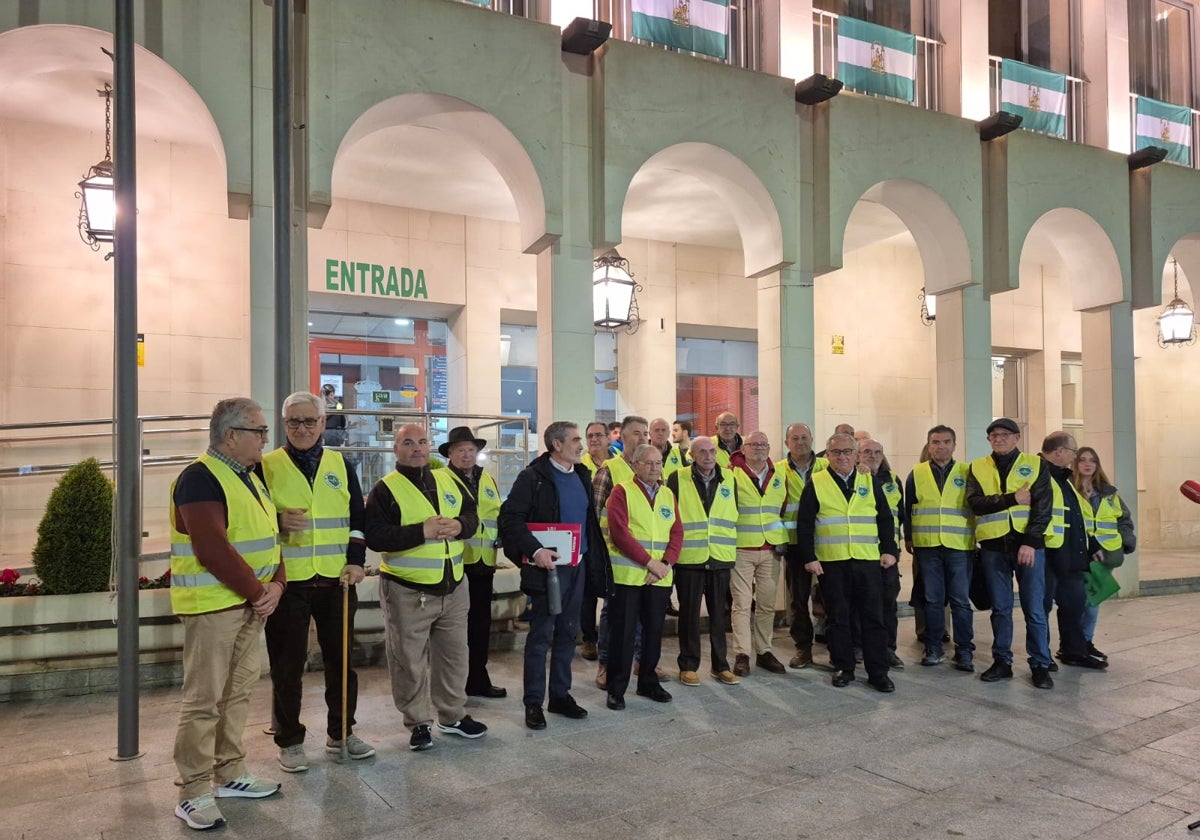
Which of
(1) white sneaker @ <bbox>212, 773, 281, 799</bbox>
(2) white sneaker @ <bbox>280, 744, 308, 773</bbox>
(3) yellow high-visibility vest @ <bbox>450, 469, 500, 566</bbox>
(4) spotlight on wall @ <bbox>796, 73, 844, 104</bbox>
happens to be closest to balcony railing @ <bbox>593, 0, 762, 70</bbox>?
(4) spotlight on wall @ <bbox>796, 73, 844, 104</bbox>

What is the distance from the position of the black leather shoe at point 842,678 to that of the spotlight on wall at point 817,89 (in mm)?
6119

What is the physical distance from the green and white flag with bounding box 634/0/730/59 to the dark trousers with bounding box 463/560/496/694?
6.03m

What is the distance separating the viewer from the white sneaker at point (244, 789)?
4.21 metres

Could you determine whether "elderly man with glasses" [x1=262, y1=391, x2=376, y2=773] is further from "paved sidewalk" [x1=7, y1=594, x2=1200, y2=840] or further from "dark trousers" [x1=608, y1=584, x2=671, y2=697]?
"dark trousers" [x1=608, y1=584, x2=671, y2=697]

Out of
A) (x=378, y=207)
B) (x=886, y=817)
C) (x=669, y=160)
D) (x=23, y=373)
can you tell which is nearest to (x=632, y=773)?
(x=886, y=817)

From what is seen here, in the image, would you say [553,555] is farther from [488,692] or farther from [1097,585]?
[1097,585]

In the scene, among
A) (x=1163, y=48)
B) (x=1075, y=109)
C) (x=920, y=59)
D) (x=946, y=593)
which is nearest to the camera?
(x=946, y=593)

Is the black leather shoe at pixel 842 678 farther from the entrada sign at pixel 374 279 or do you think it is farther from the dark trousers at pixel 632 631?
the entrada sign at pixel 374 279

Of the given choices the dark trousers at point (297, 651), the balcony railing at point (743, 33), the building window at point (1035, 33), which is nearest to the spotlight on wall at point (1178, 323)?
the building window at point (1035, 33)

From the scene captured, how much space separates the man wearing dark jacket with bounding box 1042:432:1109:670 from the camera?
23.2 ft

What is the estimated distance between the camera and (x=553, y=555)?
5.36 meters

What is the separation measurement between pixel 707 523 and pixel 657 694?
1248 mm

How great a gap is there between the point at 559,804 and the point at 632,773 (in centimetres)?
55

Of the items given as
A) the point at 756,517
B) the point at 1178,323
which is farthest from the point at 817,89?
the point at 1178,323
